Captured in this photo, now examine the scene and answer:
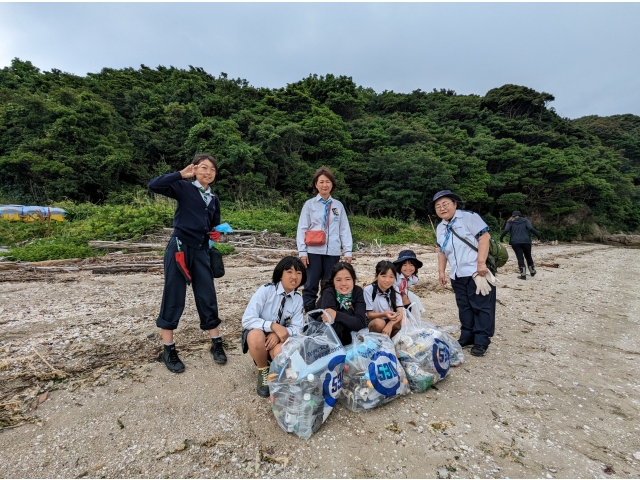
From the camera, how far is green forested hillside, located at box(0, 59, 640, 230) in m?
16.4

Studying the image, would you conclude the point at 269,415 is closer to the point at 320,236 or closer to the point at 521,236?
the point at 320,236

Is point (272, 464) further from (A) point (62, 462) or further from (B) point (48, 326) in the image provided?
(B) point (48, 326)

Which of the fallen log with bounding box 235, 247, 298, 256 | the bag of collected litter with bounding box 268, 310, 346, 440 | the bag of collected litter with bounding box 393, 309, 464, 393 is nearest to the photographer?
the bag of collected litter with bounding box 268, 310, 346, 440

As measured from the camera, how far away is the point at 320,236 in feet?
11.2

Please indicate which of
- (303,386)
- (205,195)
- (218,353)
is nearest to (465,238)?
(303,386)

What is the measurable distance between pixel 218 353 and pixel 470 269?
2808mm

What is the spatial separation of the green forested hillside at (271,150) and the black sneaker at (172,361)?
1564cm

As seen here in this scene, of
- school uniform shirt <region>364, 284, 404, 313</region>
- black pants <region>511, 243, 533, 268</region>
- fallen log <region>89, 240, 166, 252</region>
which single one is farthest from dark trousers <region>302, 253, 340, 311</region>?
fallen log <region>89, 240, 166, 252</region>

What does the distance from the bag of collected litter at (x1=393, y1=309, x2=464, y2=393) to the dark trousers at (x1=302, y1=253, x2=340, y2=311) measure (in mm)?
1190

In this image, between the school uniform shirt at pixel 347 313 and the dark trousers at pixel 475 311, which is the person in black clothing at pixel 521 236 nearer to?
the dark trousers at pixel 475 311

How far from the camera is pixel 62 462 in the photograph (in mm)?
1756

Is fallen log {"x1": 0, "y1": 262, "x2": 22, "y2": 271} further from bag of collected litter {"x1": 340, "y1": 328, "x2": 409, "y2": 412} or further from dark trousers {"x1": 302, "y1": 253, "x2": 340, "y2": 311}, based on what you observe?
bag of collected litter {"x1": 340, "y1": 328, "x2": 409, "y2": 412}

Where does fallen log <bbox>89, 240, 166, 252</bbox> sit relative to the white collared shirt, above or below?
below

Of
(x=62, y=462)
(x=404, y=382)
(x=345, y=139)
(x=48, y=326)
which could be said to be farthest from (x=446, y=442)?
(x=345, y=139)
